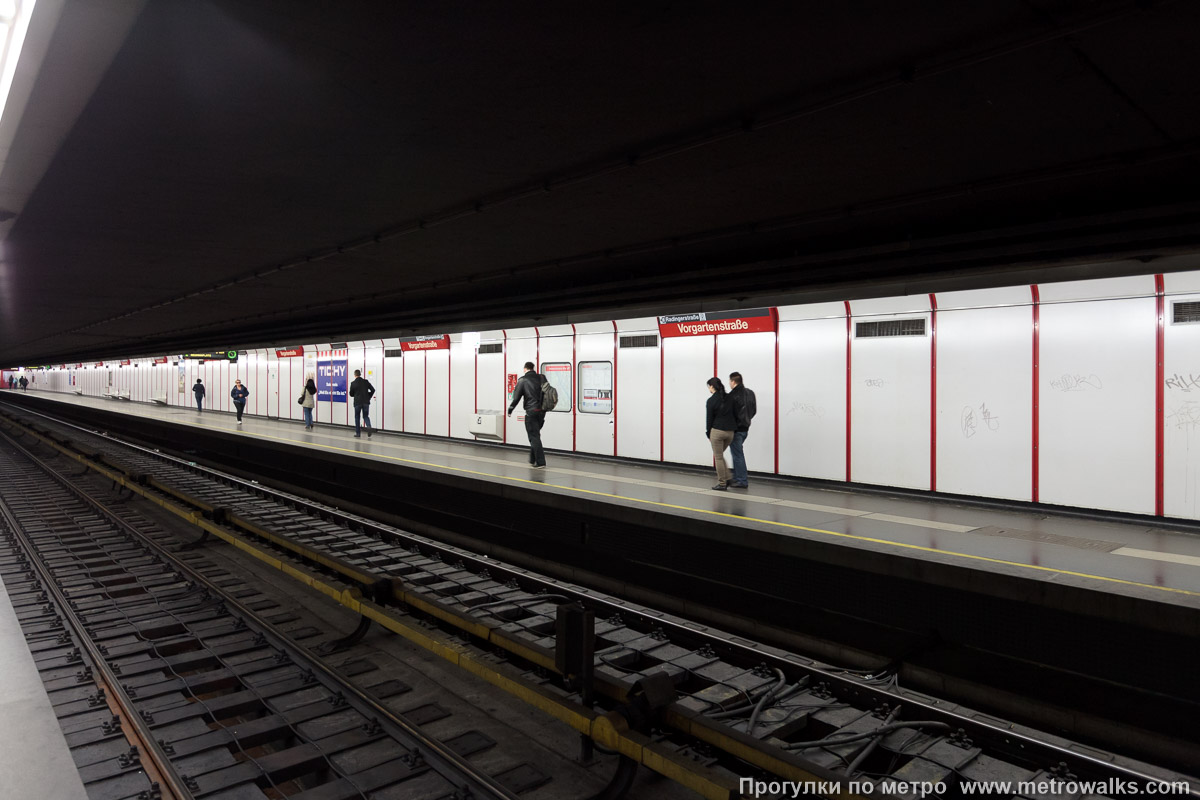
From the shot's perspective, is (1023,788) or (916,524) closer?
(1023,788)

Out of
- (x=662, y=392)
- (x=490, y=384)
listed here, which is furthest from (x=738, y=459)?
(x=490, y=384)

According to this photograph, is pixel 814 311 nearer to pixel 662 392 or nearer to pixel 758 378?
pixel 758 378

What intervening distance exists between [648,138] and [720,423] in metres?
5.86

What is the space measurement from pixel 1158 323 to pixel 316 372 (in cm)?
2050

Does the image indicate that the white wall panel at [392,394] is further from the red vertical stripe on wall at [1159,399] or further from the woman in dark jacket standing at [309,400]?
the red vertical stripe on wall at [1159,399]

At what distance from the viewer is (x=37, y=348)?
26797mm

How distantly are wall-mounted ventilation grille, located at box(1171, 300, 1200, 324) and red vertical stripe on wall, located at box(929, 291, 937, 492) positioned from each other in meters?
2.23

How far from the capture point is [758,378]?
10305mm

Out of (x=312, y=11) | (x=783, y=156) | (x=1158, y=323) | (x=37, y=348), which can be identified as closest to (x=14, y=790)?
(x=312, y=11)

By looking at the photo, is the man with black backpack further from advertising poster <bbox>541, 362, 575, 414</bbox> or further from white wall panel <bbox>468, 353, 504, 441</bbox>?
white wall panel <bbox>468, 353, 504, 441</bbox>

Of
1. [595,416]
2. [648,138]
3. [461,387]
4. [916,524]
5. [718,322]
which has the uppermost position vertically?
[648,138]

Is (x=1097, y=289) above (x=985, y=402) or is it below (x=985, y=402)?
above

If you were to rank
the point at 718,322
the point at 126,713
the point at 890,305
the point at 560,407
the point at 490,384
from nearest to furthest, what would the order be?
the point at 126,713, the point at 890,305, the point at 718,322, the point at 560,407, the point at 490,384

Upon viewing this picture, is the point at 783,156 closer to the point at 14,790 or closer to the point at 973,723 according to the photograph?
the point at 973,723
